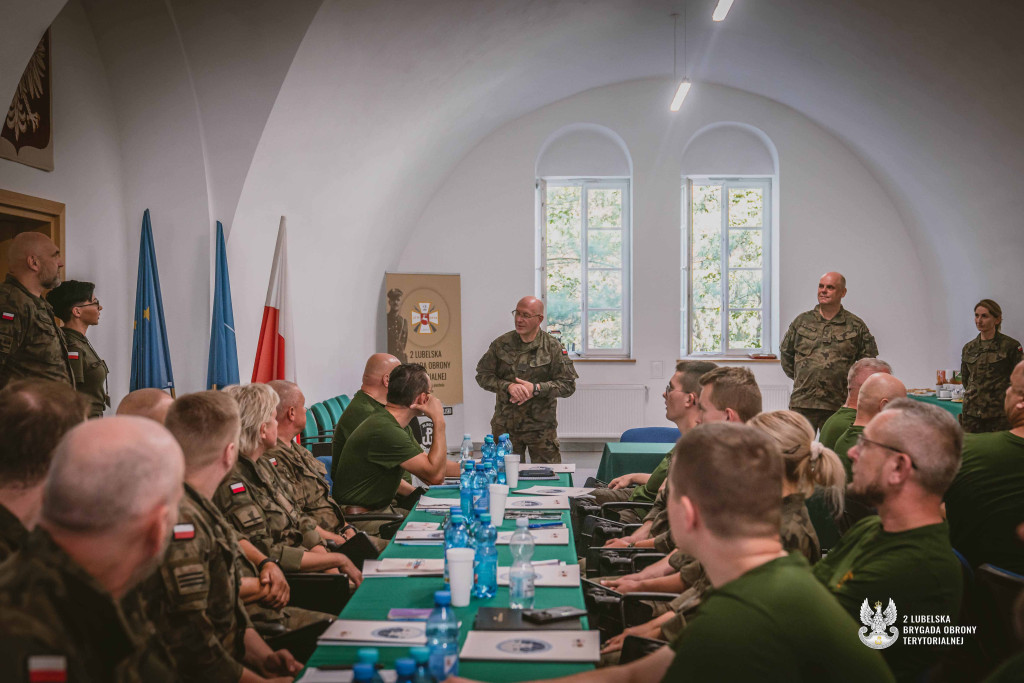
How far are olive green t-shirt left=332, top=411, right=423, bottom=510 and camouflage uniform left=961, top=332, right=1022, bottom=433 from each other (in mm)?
5246

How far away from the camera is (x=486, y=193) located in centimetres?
978

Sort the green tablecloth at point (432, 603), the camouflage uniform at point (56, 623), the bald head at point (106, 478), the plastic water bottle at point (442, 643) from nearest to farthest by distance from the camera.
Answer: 1. the camouflage uniform at point (56, 623)
2. the bald head at point (106, 478)
3. the plastic water bottle at point (442, 643)
4. the green tablecloth at point (432, 603)

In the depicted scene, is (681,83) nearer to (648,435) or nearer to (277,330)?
(648,435)

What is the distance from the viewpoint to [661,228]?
982 centimetres

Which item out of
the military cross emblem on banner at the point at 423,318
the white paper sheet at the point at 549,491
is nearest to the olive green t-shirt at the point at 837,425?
the white paper sheet at the point at 549,491

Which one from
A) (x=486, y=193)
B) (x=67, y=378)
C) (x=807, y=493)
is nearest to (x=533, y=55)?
(x=486, y=193)

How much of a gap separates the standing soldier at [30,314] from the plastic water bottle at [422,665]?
10.3 ft

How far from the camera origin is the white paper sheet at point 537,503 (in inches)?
145

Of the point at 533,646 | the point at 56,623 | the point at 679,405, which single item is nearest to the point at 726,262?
the point at 679,405

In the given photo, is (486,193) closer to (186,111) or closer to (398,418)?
(186,111)

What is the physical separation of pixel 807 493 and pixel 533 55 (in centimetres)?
627

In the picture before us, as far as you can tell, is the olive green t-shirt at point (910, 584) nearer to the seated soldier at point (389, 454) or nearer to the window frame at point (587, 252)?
the seated soldier at point (389, 454)

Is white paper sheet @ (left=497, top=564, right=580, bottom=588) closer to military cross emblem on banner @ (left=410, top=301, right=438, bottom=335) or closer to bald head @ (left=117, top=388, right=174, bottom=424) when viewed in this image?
bald head @ (left=117, top=388, right=174, bottom=424)

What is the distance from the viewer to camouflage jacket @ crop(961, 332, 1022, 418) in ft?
22.6
